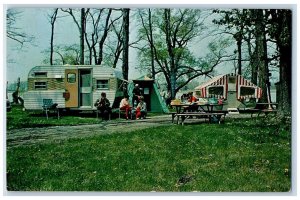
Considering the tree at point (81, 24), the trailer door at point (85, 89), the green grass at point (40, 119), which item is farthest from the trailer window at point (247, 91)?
the tree at point (81, 24)

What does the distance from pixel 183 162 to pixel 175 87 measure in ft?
3.78

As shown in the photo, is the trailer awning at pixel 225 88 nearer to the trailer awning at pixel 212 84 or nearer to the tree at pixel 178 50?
the trailer awning at pixel 212 84

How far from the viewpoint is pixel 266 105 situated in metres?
8.16

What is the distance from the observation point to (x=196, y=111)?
8156 millimetres

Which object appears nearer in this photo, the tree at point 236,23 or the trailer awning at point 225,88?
the tree at point 236,23

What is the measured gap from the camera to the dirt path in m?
7.93

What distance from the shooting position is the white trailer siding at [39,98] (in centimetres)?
792

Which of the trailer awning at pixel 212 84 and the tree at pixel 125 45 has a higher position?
the tree at pixel 125 45

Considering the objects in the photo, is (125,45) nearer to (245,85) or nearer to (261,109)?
(245,85)

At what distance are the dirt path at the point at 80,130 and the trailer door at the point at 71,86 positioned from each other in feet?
1.23

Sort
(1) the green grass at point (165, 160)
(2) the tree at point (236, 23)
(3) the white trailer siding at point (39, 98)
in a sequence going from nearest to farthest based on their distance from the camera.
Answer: (1) the green grass at point (165, 160), (2) the tree at point (236, 23), (3) the white trailer siding at point (39, 98)

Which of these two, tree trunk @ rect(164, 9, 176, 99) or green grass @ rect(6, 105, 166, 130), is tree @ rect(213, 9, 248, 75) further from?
green grass @ rect(6, 105, 166, 130)

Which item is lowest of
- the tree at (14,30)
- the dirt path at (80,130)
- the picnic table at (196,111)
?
the dirt path at (80,130)
